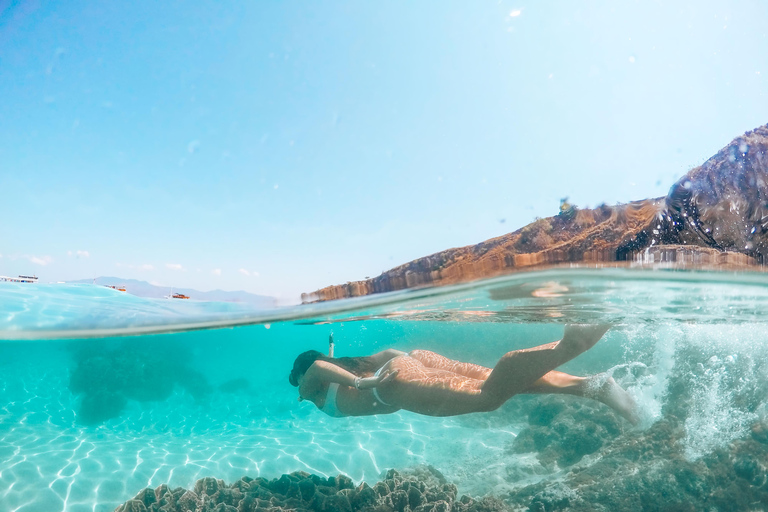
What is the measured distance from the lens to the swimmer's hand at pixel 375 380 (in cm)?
678

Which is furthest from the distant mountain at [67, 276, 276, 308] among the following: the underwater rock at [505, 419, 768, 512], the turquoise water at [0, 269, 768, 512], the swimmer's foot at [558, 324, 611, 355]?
the underwater rock at [505, 419, 768, 512]

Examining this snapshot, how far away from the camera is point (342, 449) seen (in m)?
12.5

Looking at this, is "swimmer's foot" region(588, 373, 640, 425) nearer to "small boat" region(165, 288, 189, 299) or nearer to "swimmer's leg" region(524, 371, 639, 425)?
"swimmer's leg" region(524, 371, 639, 425)

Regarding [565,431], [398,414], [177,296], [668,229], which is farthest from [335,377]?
[398,414]

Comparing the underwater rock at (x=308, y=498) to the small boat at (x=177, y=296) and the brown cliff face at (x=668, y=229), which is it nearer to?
the small boat at (x=177, y=296)

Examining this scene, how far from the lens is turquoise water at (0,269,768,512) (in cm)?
852

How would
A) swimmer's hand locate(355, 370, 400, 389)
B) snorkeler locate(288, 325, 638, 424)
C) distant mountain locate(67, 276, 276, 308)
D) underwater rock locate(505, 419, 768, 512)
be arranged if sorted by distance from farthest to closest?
distant mountain locate(67, 276, 276, 308), underwater rock locate(505, 419, 768, 512), swimmer's hand locate(355, 370, 400, 389), snorkeler locate(288, 325, 638, 424)

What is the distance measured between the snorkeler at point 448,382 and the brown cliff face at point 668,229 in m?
1.61

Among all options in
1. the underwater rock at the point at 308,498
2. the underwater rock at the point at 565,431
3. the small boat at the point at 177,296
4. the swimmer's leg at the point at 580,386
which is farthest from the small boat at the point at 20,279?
the underwater rock at the point at 565,431

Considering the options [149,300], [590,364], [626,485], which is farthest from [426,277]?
[590,364]

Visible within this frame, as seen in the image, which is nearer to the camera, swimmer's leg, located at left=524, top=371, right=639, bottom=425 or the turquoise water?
swimmer's leg, located at left=524, top=371, right=639, bottom=425

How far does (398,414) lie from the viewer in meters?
18.1

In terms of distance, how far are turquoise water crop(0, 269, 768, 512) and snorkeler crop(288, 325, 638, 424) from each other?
1.99m

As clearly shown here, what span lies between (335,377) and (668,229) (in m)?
6.82
